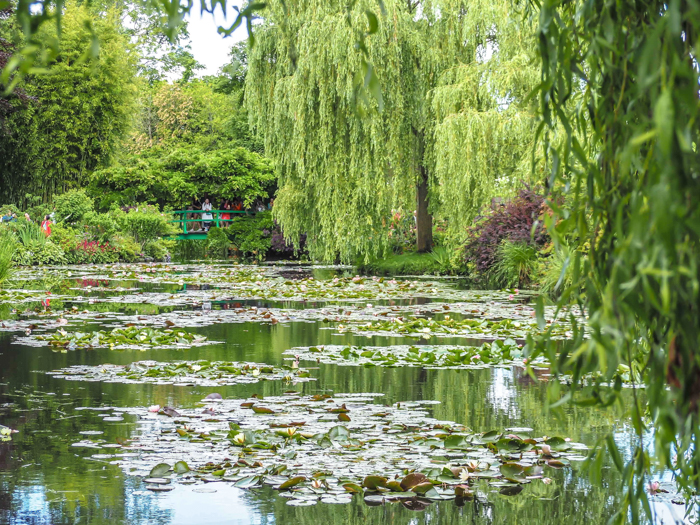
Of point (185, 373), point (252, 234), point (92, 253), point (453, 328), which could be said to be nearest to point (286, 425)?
point (185, 373)

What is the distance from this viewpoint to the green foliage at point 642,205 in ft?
4.76

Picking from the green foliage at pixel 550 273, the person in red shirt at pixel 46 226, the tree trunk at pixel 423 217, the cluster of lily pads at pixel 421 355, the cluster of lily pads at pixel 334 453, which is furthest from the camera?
the person in red shirt at pixel 46 226

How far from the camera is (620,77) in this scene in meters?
2.15

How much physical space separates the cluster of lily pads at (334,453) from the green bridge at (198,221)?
29.7 metres

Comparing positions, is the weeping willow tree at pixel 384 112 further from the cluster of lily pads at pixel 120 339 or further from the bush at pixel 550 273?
the cluster of lily pads at pixel 120 339

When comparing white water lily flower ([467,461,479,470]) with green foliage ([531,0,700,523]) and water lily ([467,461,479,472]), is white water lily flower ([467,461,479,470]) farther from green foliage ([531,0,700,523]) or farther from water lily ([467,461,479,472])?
green foliage ([531,0,700,523])

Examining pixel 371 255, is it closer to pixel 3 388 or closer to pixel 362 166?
pixel 362 166

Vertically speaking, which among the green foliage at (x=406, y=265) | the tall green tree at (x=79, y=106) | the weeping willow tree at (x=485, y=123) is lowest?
the green foliage at (x=406, y=265)

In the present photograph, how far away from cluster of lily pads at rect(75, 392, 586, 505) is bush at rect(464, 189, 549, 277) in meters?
12.0

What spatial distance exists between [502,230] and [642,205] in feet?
51.9

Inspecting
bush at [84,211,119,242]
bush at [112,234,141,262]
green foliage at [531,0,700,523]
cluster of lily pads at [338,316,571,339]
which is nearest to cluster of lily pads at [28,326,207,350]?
cluster of lily pads at [338,316,571,339]

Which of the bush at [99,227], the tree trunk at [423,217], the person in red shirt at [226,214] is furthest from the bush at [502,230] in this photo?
the person in red shirt at [226,214]

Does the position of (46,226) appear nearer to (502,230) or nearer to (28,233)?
(28,233)

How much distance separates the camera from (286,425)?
497 cm
